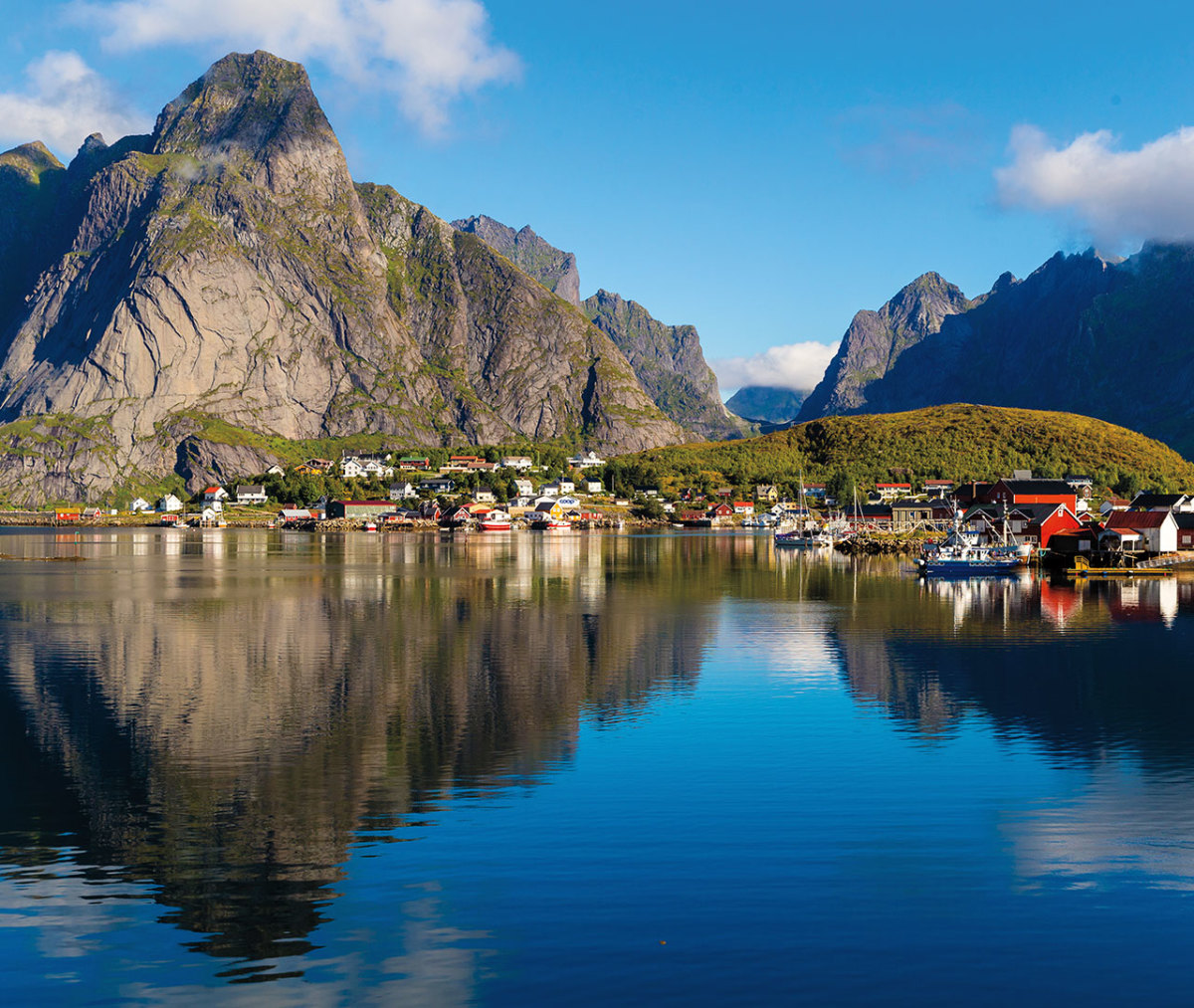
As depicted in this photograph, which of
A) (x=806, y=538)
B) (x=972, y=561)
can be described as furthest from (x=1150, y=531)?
(x=806, y=538)

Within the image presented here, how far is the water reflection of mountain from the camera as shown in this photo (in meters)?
17.7

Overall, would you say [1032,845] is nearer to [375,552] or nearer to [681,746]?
[681,746]

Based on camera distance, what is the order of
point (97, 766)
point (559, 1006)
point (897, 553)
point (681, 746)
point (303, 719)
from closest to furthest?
point (559, 1006) → point (97, 766) → point (681, 746) → point (303, 719) → point (897, 553)

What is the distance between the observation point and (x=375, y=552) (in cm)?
12375

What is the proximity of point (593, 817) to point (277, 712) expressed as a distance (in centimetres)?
1285

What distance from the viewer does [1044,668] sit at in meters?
38.0

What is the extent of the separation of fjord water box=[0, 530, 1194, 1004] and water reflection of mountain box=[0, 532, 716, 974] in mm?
142

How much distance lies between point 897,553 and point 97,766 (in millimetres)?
110212

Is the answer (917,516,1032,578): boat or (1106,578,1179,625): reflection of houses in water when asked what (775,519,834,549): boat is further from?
(1106,578,1179,625): reflection of houses in water

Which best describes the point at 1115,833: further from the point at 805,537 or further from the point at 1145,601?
the point at 805,537

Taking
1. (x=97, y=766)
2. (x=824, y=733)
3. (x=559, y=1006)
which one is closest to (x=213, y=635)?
(x=97, y=766)

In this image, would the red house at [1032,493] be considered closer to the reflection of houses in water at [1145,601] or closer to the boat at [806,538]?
the boat at [806,538]

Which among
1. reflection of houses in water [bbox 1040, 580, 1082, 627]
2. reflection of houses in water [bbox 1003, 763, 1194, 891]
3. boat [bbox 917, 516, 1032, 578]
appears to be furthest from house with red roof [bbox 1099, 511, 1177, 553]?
reflection of houses in water [bbox 1003, 763, 1194, 891]

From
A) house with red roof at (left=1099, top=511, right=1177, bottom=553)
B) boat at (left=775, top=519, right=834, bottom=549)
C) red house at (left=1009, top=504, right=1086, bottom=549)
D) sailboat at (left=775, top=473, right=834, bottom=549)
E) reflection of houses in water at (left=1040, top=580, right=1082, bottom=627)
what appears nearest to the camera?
reflection of houses in water at (left=1040, top=580, right=1082, bottom=627)
